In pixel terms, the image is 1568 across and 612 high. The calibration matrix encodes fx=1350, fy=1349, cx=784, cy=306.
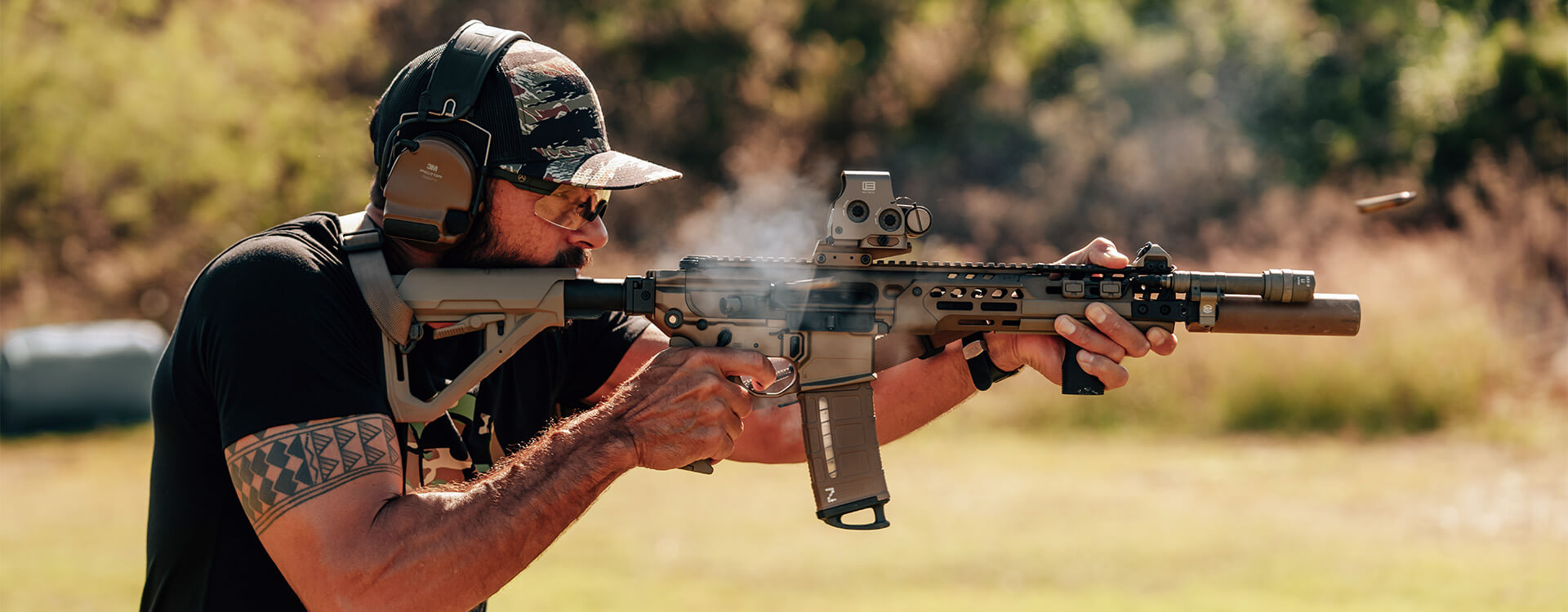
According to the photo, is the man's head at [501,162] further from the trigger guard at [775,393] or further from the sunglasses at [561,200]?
the trigger guard at [775,393]

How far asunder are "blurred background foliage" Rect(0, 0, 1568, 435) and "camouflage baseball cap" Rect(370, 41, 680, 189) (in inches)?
442

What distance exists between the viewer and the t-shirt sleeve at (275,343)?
2.66m

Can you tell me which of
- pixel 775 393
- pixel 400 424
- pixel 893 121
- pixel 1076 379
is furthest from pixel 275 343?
pixel 893 121

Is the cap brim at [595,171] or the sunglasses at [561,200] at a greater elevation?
the cap brim at [595,171]

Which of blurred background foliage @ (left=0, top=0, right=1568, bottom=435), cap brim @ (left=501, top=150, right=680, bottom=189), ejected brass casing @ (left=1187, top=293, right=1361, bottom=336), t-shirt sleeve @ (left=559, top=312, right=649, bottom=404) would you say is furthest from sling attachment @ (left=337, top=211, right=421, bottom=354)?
blurred background foliage @ (left=0, top=0, right=1568, bottom=435)

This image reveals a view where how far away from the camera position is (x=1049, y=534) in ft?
29.1

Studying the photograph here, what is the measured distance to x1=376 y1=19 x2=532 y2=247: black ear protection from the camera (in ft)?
9.97

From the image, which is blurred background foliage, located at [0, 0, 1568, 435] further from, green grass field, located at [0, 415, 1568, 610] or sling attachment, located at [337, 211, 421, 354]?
sling attachment, located at [337, 211, 421, 354]

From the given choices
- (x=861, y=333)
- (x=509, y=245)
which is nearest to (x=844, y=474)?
(x=861, y=333)

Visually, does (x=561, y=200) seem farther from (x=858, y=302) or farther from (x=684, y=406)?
(x=858, y=302)

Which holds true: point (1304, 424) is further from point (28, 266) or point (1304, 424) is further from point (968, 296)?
point (28, 266)

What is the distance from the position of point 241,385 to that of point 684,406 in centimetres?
95

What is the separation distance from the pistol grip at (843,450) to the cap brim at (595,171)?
74cm

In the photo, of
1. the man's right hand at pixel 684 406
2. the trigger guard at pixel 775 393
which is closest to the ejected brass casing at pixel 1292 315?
the trigger guard at pixel 775 393
